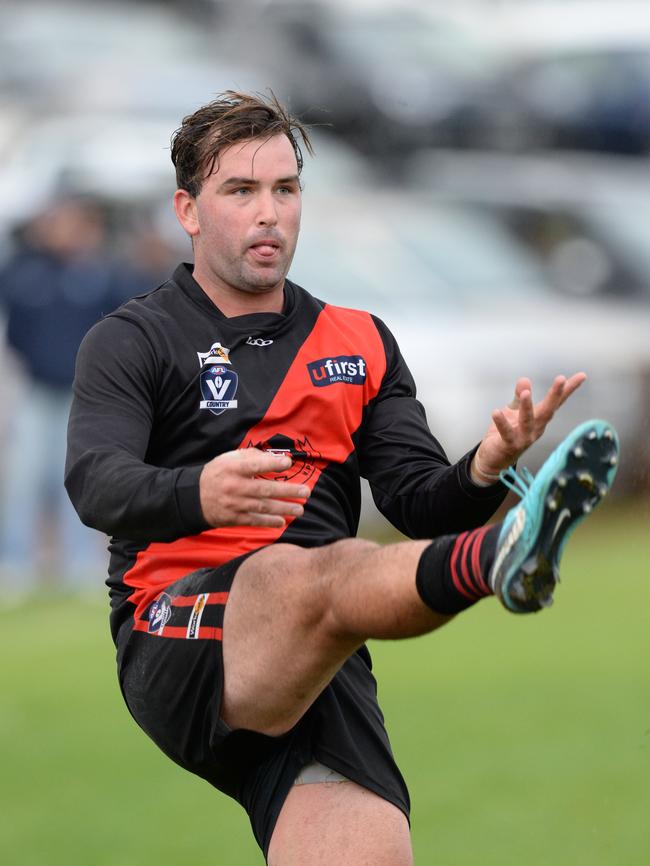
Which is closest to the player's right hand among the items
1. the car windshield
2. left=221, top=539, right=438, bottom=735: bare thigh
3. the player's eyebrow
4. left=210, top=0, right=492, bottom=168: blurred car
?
left=221, top=539, right=438, bottom=735: bare thigh

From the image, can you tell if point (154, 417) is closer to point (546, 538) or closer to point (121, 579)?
point (121, 579)

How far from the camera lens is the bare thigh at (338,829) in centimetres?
451

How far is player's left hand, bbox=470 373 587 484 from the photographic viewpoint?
15.0 ft

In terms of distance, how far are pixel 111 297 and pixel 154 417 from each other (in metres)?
7.62

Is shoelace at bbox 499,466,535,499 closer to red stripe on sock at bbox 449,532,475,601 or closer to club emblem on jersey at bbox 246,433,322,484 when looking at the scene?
red stripe on sock at bbox 449,532,475,601

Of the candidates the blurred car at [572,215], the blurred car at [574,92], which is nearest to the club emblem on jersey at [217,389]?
the blurred car at [572,215]

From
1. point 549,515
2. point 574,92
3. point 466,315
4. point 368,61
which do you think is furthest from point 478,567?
point 574,92

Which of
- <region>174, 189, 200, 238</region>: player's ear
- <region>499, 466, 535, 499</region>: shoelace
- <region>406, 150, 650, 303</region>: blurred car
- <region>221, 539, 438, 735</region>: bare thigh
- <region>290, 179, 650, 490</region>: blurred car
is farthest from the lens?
<region>406, 150, 650, 303</region>: blurred car

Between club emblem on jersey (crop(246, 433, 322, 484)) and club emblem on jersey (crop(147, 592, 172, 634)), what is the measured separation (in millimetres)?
437

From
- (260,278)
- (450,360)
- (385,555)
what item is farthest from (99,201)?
(385,555)

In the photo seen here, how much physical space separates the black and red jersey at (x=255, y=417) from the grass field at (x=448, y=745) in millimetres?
1680

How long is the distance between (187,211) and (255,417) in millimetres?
668

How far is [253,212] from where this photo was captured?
4.88m

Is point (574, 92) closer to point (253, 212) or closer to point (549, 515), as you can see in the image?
point (253, 212)
